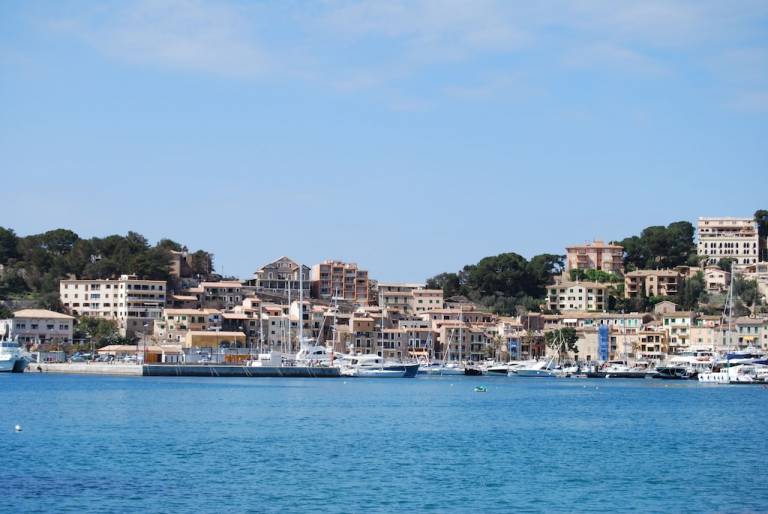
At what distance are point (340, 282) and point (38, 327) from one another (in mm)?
37347

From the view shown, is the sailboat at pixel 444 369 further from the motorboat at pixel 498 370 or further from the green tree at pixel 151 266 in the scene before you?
the green tree at pixel 151 266

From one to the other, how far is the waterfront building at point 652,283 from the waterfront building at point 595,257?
794cm

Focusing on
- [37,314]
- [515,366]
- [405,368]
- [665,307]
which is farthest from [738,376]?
[37,314]

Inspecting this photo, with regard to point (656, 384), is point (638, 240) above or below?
above

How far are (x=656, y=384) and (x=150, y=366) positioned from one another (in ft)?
125

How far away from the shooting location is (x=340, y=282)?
14212cm

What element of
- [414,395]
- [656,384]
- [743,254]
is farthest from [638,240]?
[414,395]

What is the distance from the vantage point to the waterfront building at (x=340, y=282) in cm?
14000

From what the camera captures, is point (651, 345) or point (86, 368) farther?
point (651, 345)

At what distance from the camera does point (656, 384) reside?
9681cm

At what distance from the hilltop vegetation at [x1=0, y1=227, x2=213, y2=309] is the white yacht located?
22.7m

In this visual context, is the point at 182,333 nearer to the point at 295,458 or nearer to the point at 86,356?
the point at 86,356

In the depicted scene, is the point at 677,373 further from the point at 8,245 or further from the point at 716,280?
the point at 8,245

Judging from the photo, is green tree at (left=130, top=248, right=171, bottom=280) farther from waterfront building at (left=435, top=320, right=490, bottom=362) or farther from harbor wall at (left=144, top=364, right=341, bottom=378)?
harbor wall at (left=144, top=364, right=341, bottom=378)
